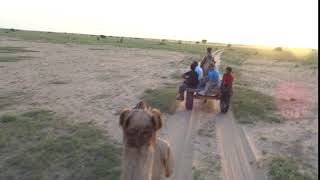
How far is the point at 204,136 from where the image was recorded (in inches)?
436

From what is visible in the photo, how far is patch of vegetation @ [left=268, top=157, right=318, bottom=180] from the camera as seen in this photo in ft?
27.5

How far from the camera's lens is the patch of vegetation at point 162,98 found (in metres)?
14.5

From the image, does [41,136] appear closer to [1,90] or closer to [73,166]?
[73,166]

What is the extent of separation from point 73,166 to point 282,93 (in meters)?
13.9

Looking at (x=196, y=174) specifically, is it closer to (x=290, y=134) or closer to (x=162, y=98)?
(x=290, y=134)

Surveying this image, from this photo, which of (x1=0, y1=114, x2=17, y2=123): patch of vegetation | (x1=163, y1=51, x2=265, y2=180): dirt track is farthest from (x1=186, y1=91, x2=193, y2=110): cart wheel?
(x1=0, y1=114, x2=17, y2=123): patch of vegetation

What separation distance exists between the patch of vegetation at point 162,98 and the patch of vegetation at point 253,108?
2.21 metres

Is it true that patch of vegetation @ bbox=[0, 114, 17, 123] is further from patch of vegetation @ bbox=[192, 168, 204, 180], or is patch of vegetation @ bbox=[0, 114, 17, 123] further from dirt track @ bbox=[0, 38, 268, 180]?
patch of vegetation @ bbox=[192, 168, 204, 180]

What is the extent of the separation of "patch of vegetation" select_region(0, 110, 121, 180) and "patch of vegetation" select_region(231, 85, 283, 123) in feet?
16.9

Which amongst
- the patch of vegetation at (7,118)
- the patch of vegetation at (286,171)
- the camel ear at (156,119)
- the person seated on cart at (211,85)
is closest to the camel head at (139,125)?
the camel ear at (156,119)

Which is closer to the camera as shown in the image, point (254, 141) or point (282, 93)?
point (254, 141)

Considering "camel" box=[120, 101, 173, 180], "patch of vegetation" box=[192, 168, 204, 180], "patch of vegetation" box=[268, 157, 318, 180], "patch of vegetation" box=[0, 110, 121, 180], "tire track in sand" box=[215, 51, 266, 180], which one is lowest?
"patch of vegetation" box=[0, 110, 121, 180]

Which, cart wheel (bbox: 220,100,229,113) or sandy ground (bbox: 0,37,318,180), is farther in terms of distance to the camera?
cart wheel (bbox: 220,100,229,113)

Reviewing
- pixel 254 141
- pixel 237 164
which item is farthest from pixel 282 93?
pixel 237 164
